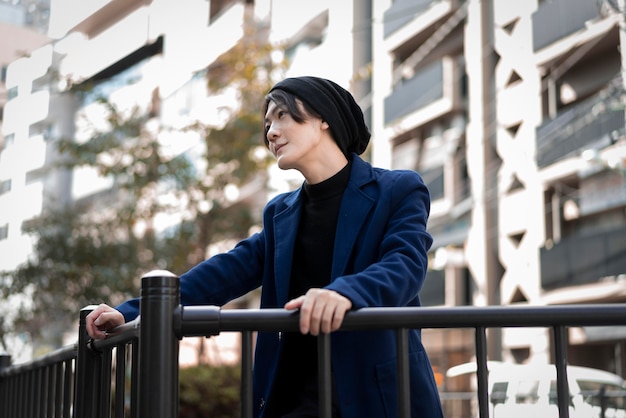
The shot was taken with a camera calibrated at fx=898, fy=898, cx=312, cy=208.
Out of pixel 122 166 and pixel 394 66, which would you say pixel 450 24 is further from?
pixel 122 166

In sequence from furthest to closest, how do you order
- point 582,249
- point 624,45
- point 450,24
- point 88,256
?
point 450,24, point 582,249, point 624,45, point 88,256

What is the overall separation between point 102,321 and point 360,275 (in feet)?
2.26

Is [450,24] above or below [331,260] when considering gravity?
above

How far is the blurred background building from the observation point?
1405 centimetres

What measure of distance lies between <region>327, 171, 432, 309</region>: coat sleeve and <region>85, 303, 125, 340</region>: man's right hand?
54 centimetres

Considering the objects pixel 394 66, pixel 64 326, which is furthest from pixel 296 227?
pixel 394 66

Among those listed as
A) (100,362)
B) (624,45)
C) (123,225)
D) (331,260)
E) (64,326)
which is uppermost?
(624,45)

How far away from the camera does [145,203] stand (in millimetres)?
11898

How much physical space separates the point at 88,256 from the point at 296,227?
9389 millimetres

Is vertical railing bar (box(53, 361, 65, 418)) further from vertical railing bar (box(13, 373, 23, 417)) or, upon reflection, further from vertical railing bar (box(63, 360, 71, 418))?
vertical railing bar (box(13, 373, 23, 417))

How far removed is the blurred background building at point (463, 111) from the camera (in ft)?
46.1

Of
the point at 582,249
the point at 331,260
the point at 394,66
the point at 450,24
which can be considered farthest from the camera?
the point at 394,66

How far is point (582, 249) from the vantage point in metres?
17.7

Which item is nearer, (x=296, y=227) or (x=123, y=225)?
(x=296, y=227)
